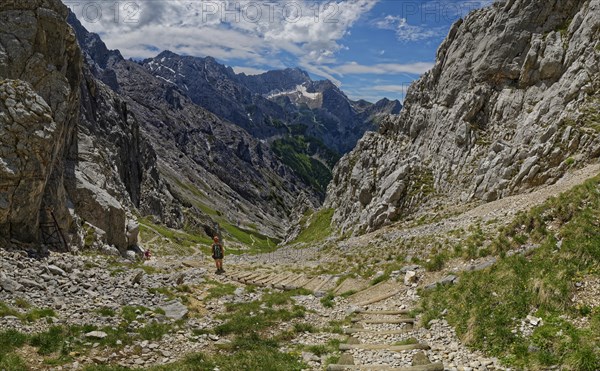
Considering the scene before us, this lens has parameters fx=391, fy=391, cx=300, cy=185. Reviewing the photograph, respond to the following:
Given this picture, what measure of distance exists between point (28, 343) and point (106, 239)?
27770 millimetres

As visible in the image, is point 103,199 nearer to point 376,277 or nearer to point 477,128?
point 376,277

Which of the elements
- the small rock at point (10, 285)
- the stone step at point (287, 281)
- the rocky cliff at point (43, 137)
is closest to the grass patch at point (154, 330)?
the small rock at point (10, 285)

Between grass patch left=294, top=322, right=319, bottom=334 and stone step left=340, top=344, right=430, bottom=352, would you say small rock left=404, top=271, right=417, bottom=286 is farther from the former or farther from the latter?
stone step left=340, top=344, right=430, bottom=352

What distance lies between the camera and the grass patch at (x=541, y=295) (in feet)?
41.2

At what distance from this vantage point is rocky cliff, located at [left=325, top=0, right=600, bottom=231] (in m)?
44.5

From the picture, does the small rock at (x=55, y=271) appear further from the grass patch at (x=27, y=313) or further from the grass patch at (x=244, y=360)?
the grass patch at (x=244, y=360)

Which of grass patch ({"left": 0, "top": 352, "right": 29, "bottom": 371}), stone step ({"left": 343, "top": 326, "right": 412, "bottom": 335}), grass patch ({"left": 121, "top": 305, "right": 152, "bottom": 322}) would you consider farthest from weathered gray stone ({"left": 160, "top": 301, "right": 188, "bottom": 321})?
stone step ({"left": 343, "top": 326, "right": 412, "bottom": 335})

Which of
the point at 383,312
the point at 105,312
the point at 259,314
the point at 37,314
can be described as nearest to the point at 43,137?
the point at 37,314

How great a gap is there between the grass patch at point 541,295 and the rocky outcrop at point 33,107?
2621 cm

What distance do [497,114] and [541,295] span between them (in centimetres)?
4974

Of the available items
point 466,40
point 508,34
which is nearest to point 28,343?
point 508,34

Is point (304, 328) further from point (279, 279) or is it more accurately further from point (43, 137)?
point (43, 137)

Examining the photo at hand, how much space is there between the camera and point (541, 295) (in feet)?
49.3

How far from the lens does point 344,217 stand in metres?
88.8
